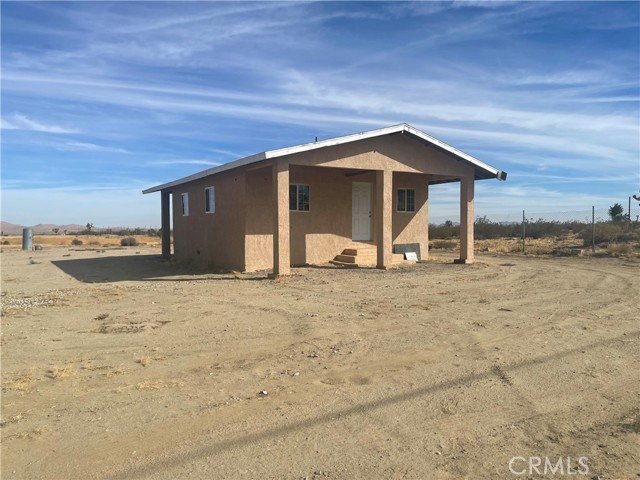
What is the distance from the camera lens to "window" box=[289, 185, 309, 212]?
1640 cm

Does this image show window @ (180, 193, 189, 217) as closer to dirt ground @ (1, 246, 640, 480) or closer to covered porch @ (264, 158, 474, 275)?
covered porch @ (264, 158, 474, 275)

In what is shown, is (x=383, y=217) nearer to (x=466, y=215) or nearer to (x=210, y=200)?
(x=466, y=215)

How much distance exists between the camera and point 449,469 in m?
3.37

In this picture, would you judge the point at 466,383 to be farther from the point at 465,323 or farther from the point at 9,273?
the point at 9,273

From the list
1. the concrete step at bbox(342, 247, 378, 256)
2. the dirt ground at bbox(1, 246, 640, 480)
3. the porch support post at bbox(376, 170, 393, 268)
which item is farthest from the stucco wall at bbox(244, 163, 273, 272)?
the dirt ground at bbox(1, 246, 640, 480)

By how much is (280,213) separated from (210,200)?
528 centimetres

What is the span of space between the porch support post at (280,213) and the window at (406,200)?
7.01 metres

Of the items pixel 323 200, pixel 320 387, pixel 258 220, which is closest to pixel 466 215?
pixel 323 200

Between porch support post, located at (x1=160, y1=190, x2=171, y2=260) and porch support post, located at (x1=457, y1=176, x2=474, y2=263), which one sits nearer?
porch support post, located at (x1=457, y1=176, x2=474, y2=263)

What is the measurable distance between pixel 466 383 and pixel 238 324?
4.01 meters

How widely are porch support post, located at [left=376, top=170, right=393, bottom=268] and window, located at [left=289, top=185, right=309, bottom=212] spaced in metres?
2.51

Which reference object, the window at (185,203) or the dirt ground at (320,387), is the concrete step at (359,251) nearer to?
the dirt ground at (320,387)

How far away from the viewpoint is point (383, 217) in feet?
50.5

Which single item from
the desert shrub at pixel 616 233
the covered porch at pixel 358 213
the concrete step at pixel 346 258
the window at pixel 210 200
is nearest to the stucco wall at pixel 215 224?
the window at pixel 210 200
